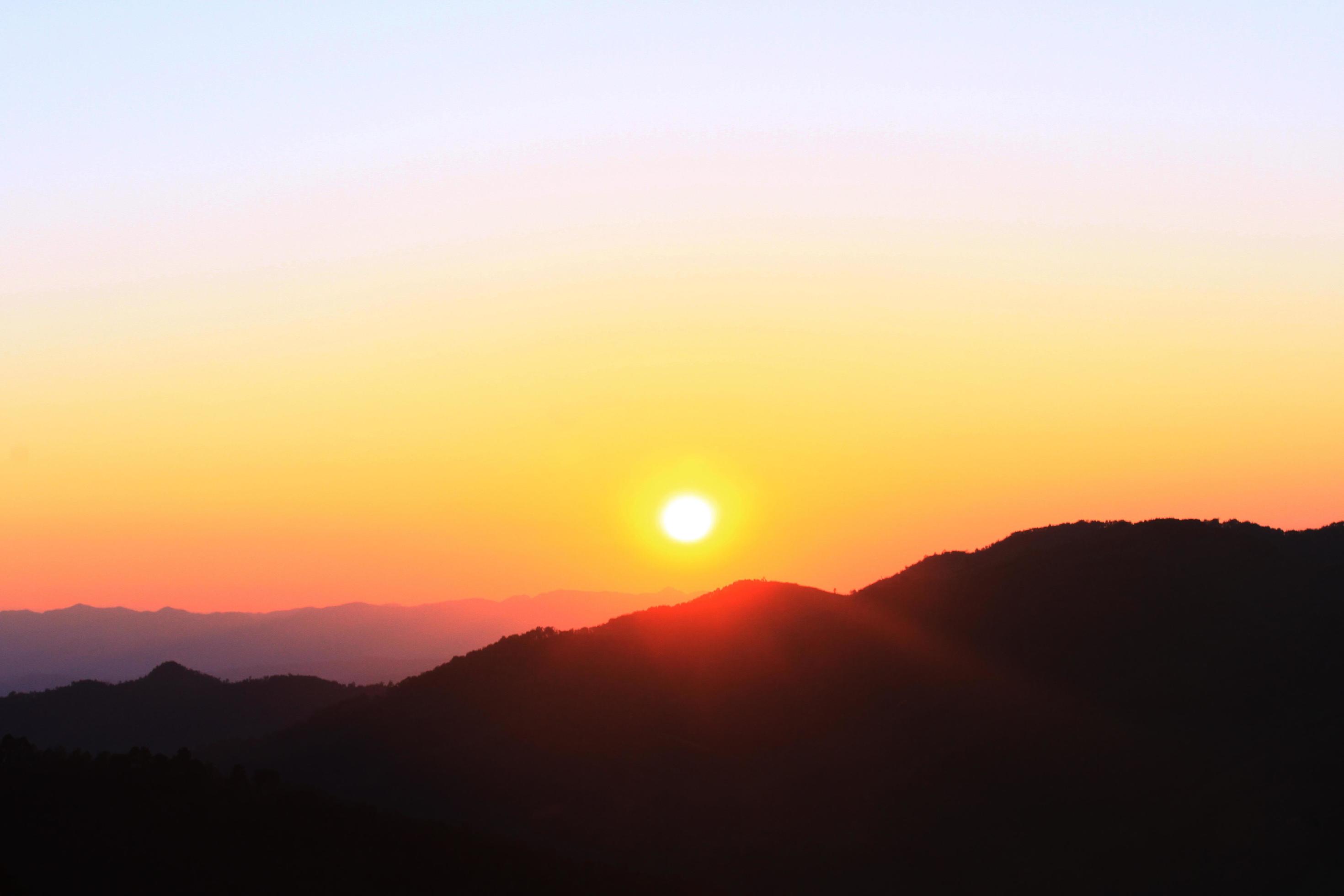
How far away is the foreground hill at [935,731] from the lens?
28.1 meters

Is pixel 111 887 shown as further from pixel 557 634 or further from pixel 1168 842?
pixel 557 634

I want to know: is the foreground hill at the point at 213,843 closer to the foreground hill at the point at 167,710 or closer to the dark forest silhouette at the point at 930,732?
the dark forest silhouette at the point at 930,732

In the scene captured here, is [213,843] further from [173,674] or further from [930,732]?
[173,674]

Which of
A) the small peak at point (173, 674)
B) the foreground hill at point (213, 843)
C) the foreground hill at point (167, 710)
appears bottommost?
the foreground hill at point (213, 843)

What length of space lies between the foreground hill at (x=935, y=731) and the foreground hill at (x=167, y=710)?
16.8 m

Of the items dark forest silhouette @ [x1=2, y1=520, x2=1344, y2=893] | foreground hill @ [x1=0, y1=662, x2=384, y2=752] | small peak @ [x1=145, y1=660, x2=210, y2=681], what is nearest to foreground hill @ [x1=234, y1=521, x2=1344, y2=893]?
dark forest silhouette @ [x1=2, y1=520, x2=1344, y2=893]

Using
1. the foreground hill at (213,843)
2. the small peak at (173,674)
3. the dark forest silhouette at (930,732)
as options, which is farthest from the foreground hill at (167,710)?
the foreground hill at (213,843)

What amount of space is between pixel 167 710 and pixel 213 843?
148ft

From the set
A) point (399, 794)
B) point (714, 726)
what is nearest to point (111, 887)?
point (399, 794)

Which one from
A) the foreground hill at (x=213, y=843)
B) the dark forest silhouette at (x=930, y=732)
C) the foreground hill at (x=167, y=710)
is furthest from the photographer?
the foreground hill at (x=167, y=710)

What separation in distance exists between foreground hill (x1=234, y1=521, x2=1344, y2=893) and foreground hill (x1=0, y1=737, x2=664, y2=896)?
7.19 metres

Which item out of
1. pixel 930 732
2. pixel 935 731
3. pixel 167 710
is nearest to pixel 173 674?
pixel 167 710

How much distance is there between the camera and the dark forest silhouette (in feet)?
92.0

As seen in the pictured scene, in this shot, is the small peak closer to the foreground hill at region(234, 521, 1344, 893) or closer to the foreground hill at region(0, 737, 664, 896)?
the foreground hill at region(234, 521, 1344, 893)
